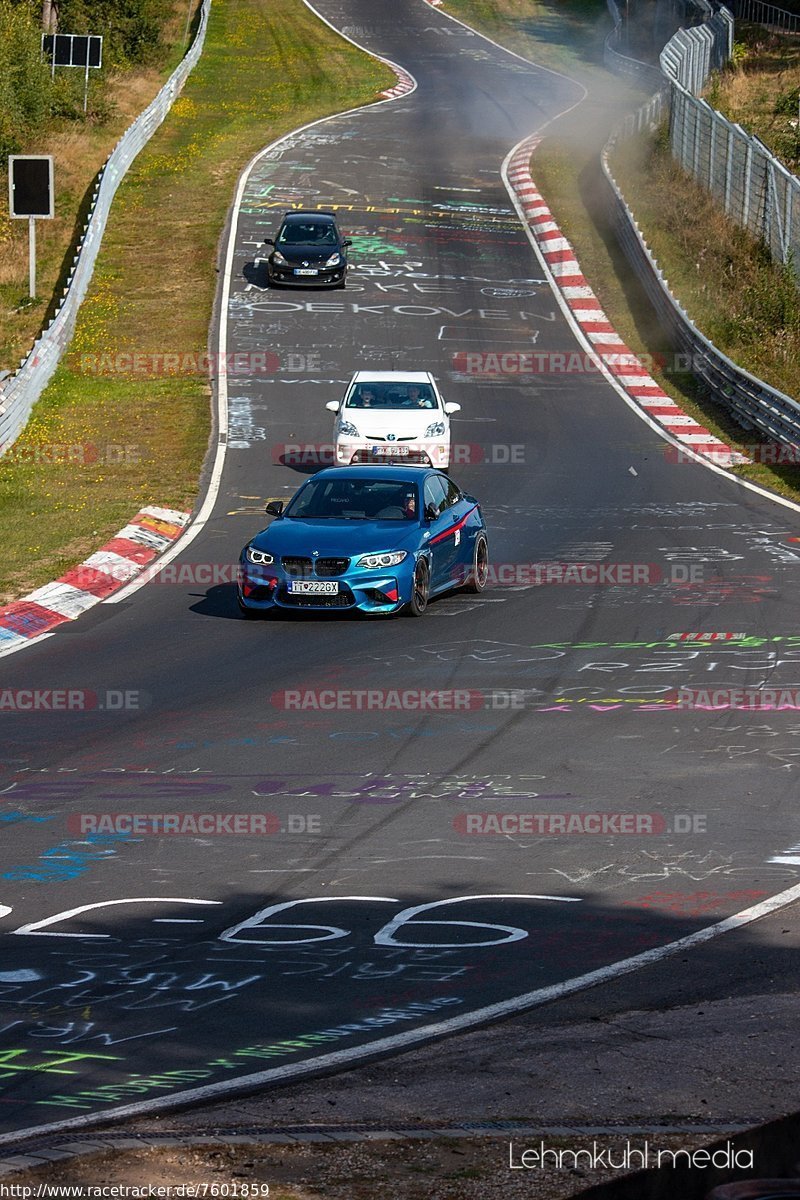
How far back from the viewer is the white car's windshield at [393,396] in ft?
81.5

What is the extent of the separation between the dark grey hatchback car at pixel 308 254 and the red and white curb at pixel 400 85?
28222 mm

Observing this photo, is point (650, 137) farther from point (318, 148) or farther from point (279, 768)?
point (279, 768)

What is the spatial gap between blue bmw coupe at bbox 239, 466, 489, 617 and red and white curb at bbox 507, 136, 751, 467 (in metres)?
9.57

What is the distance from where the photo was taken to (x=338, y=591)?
17.0m

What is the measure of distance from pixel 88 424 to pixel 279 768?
19.2m

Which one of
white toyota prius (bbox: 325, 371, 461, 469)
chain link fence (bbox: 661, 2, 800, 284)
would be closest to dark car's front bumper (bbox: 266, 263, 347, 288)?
chain link fence (bbox: 661, 2, 800, 284)

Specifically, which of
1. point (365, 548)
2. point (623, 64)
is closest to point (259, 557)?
point (365, 548)

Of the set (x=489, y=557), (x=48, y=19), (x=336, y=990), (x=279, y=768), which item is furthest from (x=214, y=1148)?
(x=48, y=19)

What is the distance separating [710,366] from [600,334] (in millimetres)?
5053

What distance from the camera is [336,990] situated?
7105mm

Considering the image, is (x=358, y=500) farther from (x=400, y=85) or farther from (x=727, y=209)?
(x=400, y=85)

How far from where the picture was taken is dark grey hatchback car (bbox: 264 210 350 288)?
128ft

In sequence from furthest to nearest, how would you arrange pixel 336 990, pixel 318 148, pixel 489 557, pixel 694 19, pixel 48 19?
pixel 694 19 < pixel 48 19 < pixel 318 148 < pixel 489 557 < pixel 336 990

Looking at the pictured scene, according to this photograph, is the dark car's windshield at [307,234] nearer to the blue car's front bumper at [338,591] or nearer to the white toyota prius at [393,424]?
the white toyota prius at [393,424]
